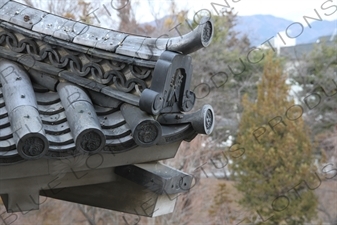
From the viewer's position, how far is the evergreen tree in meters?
6.42

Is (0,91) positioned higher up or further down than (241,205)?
higher up

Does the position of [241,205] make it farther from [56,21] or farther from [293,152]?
[56,21]

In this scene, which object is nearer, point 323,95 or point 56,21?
point 56,21

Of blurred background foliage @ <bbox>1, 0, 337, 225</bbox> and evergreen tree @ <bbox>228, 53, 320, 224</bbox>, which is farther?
evergreen tree @ <bbox>228, 53, 320, 224</bbox>

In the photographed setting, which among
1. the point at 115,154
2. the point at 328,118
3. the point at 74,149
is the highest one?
the point at 74,149

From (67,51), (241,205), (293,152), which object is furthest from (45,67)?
(241,205)

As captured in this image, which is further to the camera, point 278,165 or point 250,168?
point 250,168


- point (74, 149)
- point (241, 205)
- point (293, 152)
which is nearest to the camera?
point (74, 149)

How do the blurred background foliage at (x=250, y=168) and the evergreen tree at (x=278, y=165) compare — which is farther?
the evergreen tree at (x=278, y=165)

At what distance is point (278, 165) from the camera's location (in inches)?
256

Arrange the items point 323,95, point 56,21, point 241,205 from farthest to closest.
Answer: point 323,95, point 241,205, point 56,21

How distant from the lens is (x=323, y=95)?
889cm

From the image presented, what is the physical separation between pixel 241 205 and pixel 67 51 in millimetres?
6052

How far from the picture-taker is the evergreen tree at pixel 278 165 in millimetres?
6422
